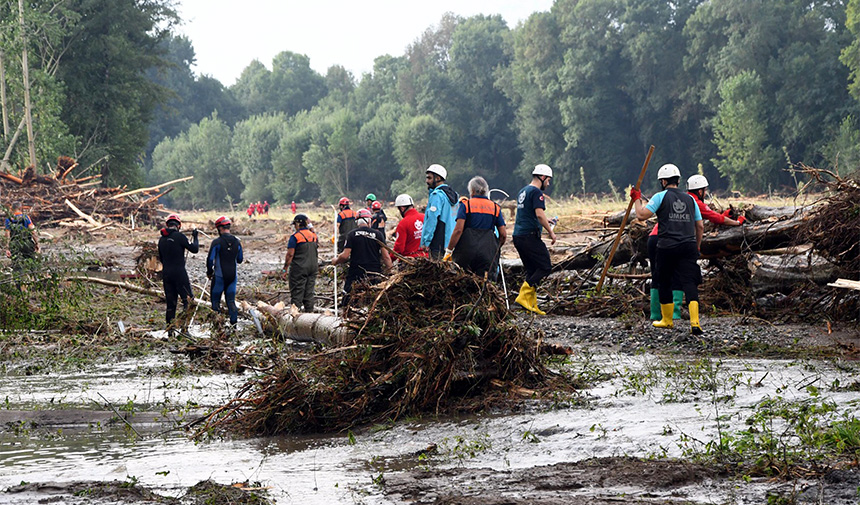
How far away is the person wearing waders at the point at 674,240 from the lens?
423 inches

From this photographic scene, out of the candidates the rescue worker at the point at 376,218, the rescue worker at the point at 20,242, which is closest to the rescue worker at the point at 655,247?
the rescue worker at the point at 376,218

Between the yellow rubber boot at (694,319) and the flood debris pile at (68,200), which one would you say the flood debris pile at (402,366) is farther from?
the flood debris pile at (68,200)

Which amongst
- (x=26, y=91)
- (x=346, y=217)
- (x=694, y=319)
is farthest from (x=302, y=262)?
(x=26, y=91)

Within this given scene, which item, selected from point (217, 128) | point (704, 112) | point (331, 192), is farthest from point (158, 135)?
point (704, 112)

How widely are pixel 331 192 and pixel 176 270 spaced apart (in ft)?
240

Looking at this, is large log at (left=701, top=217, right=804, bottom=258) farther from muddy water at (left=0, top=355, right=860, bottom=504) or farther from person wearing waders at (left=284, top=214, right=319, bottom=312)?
person wearing waders at (left=284, top=214, right=319, bottom=312)

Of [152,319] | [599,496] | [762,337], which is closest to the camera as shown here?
[599,496]

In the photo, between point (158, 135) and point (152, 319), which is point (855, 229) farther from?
point (158, 135)

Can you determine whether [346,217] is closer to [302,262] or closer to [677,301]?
[302,262]

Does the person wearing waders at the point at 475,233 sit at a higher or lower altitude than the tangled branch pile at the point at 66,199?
lower

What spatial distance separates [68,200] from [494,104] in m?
55.3

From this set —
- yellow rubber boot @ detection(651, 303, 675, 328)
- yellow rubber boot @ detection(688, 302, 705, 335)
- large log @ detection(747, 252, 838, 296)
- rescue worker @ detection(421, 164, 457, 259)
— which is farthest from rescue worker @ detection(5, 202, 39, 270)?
large log @ detection(747, 252, 838, 296)

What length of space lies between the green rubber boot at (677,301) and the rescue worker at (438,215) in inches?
111

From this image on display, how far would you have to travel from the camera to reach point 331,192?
3410 inches
